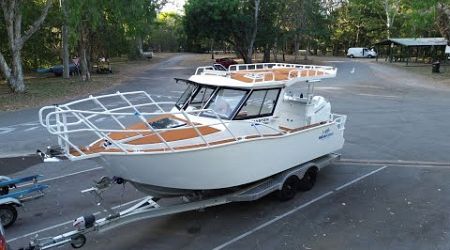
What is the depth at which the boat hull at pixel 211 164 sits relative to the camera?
258 inches

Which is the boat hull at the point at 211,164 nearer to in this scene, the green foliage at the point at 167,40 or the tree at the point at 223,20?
the tree at the point at 223,20

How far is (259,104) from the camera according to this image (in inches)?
334

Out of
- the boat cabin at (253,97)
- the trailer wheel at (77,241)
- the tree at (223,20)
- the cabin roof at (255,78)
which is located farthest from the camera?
the tree at (223,20)

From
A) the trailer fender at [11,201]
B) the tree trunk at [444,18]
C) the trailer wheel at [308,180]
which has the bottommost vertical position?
the trailer wheel at [308,180]

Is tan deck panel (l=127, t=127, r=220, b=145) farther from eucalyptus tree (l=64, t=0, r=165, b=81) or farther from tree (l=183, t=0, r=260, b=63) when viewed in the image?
tree (l=183, t=0, r=260, b=63)

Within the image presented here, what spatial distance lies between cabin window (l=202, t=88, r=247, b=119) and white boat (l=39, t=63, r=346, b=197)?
18 mm

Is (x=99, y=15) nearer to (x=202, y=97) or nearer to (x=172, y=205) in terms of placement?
(x=202, y=97)

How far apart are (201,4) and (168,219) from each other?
37.1m

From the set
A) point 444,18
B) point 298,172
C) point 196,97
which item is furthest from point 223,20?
point 298,172

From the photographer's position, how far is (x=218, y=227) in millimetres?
7383

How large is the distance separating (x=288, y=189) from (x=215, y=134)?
1.93 meters

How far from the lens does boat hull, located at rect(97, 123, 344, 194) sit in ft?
21.5

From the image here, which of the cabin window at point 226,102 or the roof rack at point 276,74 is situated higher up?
the roof rack at point 276,74

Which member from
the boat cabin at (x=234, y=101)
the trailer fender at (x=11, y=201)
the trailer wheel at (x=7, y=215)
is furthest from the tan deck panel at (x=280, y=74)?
the trailer wheel at (x=7, y=215)
